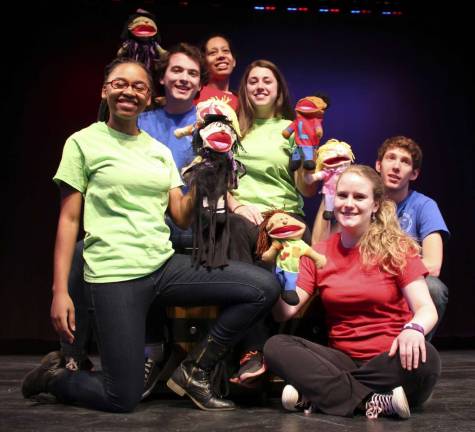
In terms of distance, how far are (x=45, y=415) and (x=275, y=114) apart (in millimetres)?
1470

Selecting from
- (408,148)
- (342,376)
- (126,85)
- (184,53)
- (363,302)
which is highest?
(184,53)

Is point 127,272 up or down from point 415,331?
up

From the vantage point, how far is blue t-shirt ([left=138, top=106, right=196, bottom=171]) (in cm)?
294

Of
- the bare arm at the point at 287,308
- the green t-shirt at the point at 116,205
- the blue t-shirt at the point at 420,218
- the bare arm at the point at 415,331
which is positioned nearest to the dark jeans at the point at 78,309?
the green t-shirt at the point at 116,205

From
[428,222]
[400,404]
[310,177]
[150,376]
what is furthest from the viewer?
[428,222]

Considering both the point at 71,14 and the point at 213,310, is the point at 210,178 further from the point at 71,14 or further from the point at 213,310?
the point at 71,14

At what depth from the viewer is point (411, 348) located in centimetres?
235

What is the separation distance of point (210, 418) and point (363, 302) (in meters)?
0.59

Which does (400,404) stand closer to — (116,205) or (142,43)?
(116,205)

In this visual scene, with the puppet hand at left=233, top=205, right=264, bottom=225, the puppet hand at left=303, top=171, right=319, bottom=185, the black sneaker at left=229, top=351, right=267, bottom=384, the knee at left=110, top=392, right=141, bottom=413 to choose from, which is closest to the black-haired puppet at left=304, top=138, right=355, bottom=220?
the puppet hand at left=303, top=171, right=319, bottom=185

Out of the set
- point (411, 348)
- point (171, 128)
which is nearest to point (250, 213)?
point (171, 128)

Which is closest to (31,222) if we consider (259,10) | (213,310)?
(259,10)

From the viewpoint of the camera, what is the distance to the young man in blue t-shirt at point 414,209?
3.14m

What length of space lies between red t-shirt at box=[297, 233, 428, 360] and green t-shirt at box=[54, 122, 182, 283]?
0.54 meters
